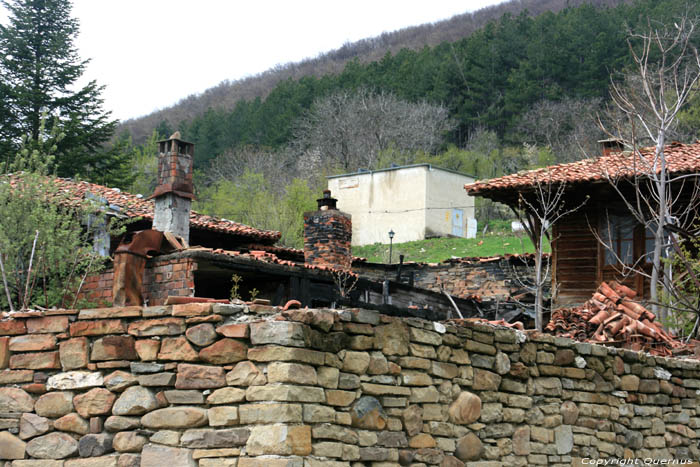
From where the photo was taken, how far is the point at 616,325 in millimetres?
10578

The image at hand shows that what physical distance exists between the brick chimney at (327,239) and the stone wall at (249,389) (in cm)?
1010

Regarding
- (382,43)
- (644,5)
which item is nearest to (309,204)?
(644,5)

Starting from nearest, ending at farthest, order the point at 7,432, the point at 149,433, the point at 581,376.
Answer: the point at 149,433, the point at 7,432, the point at 581,376

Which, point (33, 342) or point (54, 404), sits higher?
point (33, 342)

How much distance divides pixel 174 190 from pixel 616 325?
8105 millimetres

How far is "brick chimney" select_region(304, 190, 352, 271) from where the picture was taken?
634 inches

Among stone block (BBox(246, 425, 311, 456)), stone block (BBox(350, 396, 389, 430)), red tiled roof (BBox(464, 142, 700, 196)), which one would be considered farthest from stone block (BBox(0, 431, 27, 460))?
red tiled roof (BBox(464, 142, 700, 196))

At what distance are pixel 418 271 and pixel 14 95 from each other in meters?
14.4

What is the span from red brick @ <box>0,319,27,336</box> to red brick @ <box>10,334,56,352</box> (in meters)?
0.04

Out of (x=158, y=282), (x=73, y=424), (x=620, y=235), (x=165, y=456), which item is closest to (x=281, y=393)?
(x=165, y=456)

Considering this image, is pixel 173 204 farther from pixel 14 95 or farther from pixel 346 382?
pixel 14 95

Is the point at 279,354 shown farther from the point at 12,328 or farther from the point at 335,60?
the point at 335,60

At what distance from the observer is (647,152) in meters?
15.0

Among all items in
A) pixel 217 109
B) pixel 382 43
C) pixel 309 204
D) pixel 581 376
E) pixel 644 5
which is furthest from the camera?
pixel 382 43
